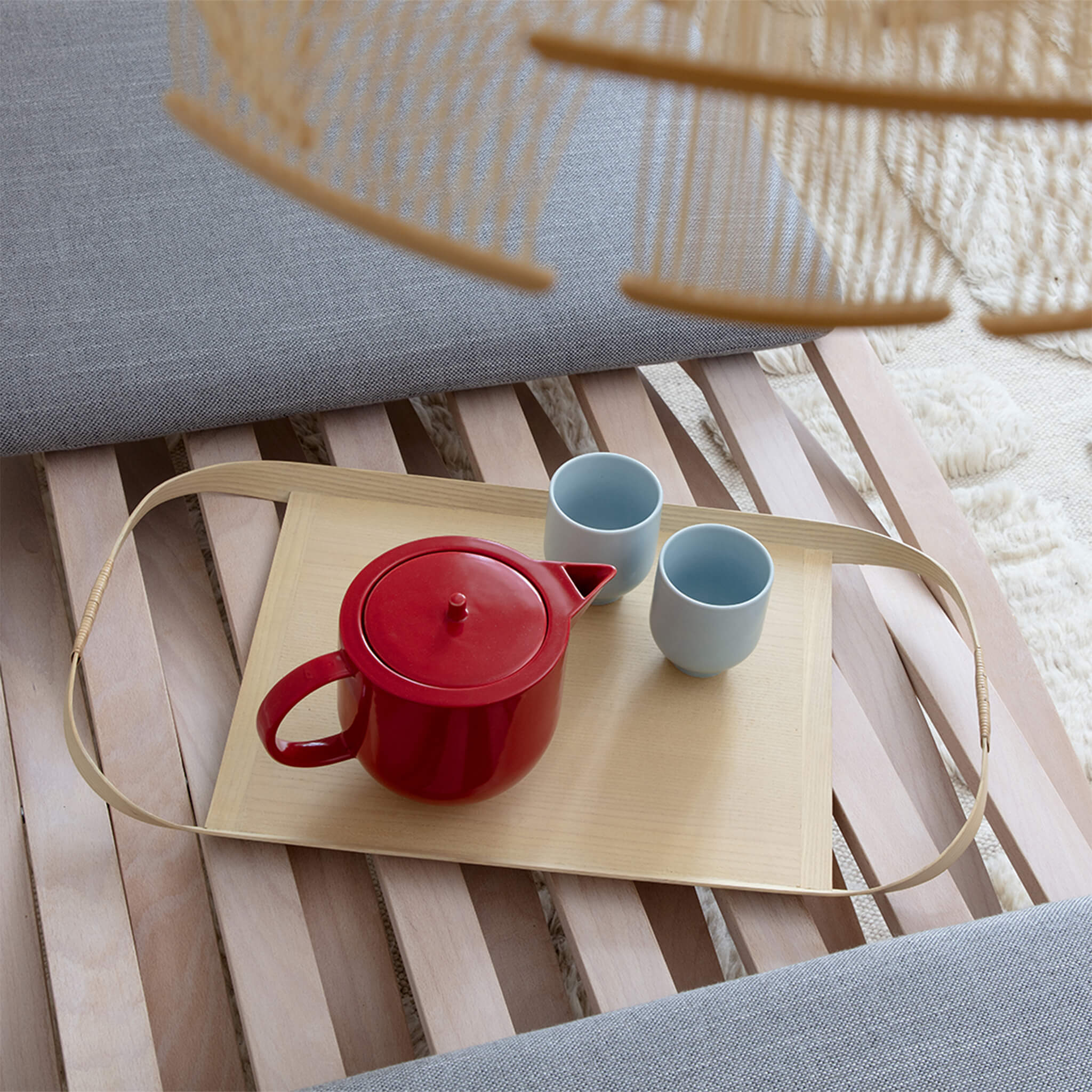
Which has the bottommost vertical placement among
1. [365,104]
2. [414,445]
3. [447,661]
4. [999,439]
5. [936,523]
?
[999,439]

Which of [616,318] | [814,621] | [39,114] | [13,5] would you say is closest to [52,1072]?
[814,621]

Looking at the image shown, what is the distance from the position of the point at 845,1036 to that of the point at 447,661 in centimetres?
25

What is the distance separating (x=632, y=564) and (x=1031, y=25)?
48 cm

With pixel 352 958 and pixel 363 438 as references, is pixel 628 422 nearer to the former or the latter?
pixel 363 438

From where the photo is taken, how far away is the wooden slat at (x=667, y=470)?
0.60 m

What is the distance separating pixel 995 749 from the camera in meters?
0.71

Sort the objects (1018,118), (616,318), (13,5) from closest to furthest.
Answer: (1018,118) < (616,318) < (13,5)

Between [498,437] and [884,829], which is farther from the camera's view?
[498,437]

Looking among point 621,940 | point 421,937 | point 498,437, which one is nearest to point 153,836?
point 421,937

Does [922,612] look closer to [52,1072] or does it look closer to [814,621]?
[814,621]

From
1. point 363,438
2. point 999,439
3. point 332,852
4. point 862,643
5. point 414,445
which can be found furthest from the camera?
point 999,439

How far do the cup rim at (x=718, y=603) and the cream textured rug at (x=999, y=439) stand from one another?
0.42m

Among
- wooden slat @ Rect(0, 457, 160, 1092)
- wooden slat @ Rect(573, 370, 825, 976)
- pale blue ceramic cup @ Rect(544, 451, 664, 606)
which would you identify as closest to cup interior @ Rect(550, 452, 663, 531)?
pale blue ceramic cup @ Rect(544, 451, 664, 606)

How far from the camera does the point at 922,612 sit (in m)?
0.78
